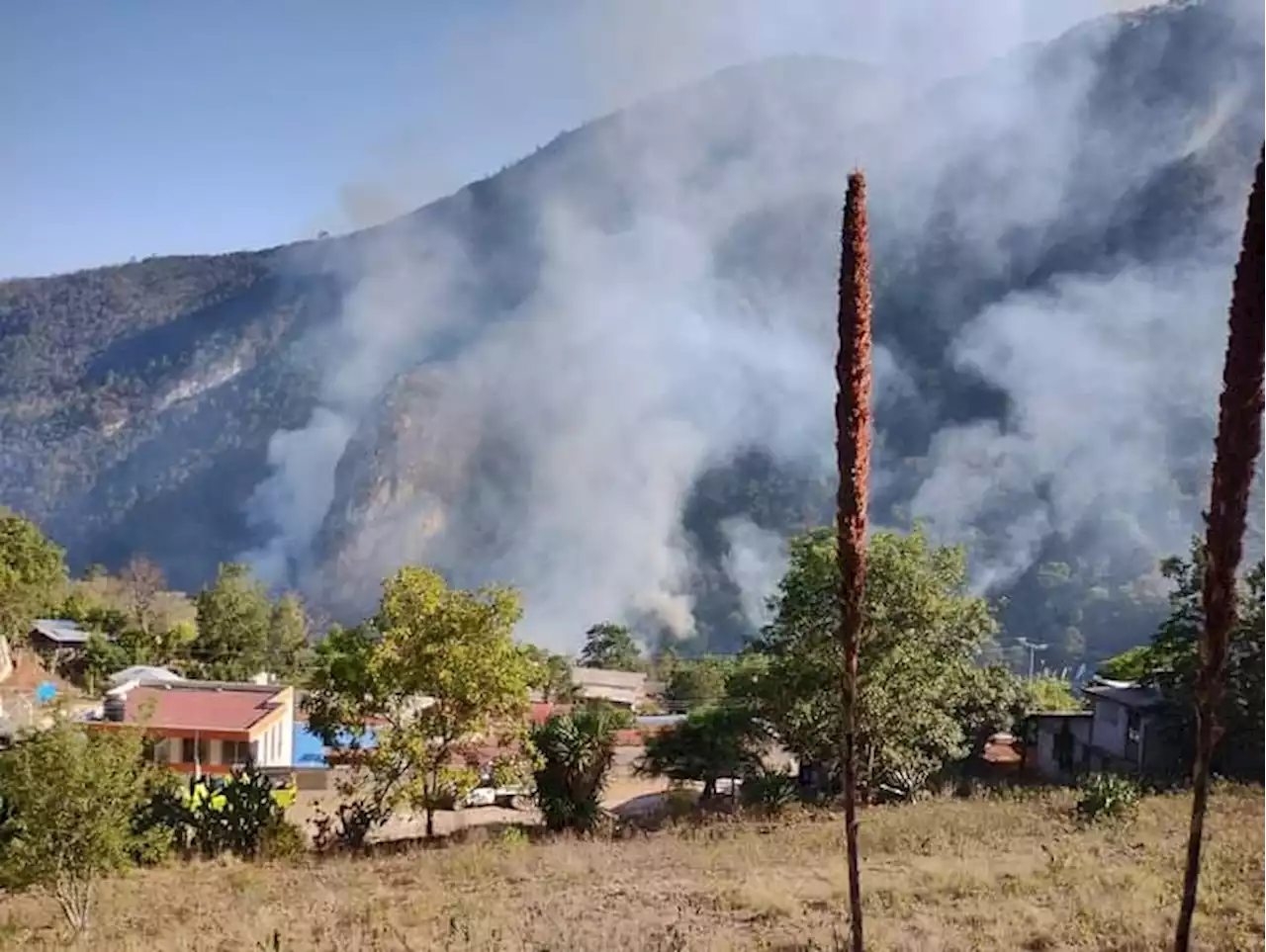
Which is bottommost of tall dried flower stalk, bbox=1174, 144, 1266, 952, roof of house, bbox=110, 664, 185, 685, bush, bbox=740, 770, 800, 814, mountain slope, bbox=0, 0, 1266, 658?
bush, bbox=740, 770, 800, 814

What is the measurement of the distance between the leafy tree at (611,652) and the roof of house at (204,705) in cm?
3335

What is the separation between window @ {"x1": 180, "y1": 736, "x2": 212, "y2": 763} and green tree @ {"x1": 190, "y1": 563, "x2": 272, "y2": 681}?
1611 cm

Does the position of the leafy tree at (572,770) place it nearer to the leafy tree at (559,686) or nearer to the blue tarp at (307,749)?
the blue tarp at (307,749)

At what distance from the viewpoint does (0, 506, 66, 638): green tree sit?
136ft

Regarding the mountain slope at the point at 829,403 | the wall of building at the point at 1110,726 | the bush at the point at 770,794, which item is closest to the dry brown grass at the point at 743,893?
the bush at the point at 770,794

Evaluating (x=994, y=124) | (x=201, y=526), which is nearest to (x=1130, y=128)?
(x=994, y=124)

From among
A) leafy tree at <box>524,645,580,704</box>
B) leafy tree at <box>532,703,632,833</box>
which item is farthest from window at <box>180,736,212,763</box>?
leafy tree at <box>524,645,580,704</box>

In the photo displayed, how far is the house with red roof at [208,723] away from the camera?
2998 centimetres

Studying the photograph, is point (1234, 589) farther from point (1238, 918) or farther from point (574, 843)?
point (574, 843)

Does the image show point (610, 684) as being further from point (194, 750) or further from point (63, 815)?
point (63, 815)

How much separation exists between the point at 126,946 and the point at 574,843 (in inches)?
316

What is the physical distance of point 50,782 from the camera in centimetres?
1243

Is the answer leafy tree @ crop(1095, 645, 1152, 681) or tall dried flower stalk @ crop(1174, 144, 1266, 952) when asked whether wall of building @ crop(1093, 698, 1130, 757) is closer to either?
leafy tree @ crop(1095, 645, 1152, 681)

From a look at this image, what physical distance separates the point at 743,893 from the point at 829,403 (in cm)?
14385
